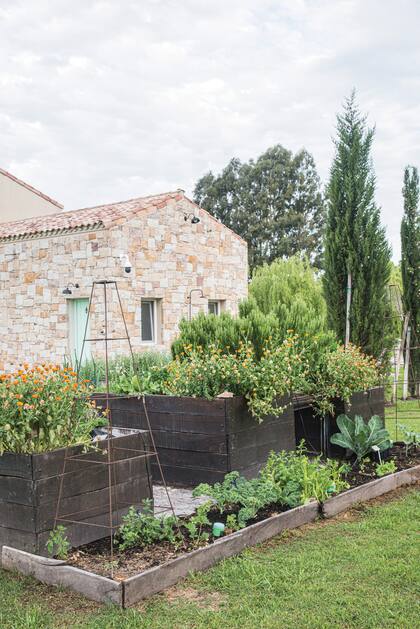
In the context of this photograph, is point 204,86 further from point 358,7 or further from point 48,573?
point 48,573

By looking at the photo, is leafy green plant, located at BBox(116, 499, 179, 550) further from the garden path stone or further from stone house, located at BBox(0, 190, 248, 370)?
stone house, located at BBox(0, 190, 248, 370)

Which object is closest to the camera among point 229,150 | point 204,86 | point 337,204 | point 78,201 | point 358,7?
point 358,7

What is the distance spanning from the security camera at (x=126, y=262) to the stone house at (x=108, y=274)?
3 cm

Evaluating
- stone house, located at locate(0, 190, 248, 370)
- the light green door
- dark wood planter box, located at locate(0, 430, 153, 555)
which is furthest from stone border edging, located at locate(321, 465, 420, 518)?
the light green door

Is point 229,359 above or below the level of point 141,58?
below

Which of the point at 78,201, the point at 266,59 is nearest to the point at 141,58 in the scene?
the point at 266,59

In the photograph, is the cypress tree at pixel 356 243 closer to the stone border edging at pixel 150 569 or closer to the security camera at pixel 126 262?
the security camera at pixel 126 262

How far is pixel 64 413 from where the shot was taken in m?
4.05

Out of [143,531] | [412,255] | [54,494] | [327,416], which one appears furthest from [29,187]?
[143,531]

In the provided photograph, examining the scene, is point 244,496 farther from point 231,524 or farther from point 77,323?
point 77,323

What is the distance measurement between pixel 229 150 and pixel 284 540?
33988mm

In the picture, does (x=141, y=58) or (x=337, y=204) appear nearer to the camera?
(x=141, y=58)

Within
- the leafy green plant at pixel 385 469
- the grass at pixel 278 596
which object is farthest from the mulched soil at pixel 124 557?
the leafy green plant at pixel 385 469

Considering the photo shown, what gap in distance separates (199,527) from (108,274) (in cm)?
961
